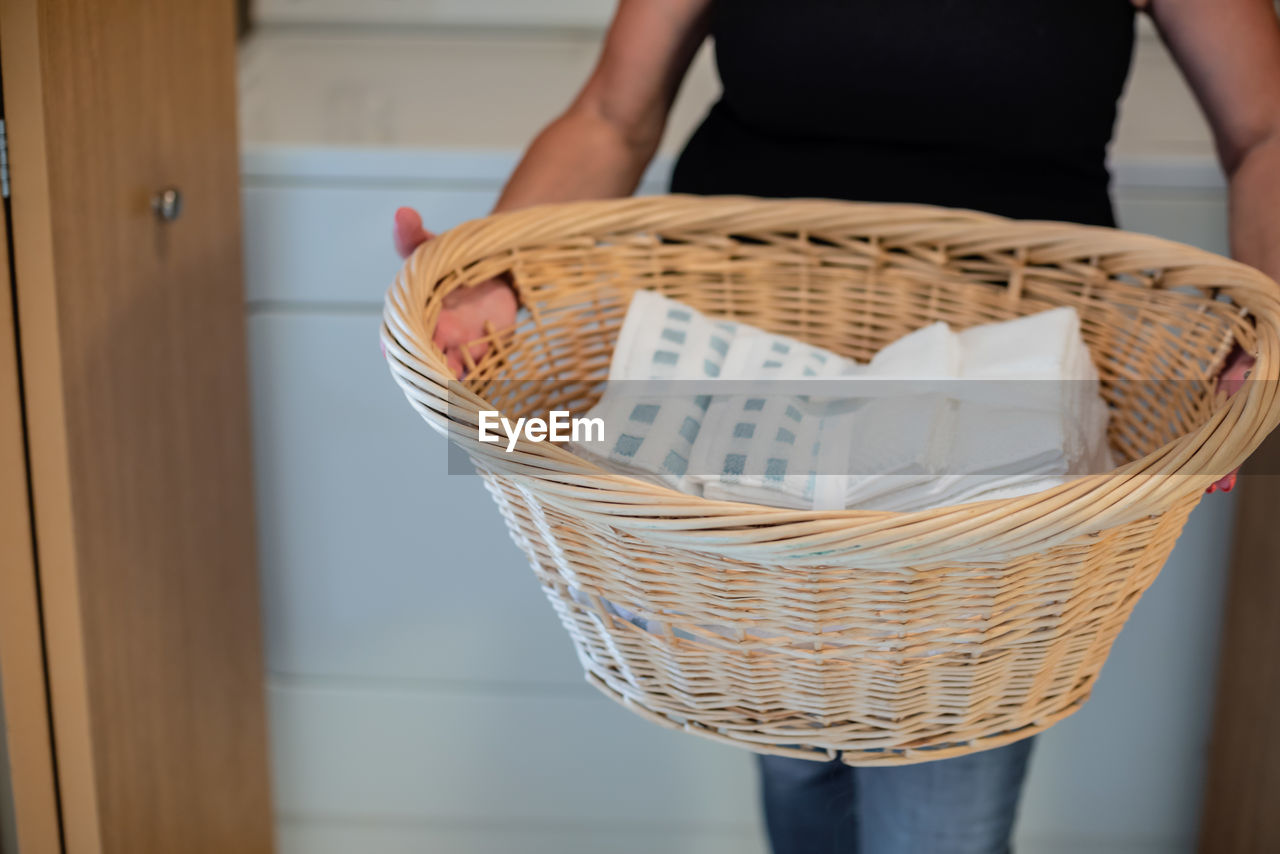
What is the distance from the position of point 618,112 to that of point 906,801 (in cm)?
53

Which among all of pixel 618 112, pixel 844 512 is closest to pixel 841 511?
pixel 844 512

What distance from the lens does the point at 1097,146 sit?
0.79m

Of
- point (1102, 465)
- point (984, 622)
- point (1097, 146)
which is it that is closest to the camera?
point (984, 622)

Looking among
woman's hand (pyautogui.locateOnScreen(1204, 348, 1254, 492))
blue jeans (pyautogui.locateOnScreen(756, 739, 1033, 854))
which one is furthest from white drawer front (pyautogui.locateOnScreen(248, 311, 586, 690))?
woman's hand (pyautogui.locateOnScreen(1204, 348, 1254, 492))

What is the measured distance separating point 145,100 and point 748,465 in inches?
22.3

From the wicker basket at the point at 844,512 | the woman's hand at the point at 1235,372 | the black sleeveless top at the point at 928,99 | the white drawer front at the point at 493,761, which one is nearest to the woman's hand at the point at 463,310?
the wicker basket at the point at 844,512

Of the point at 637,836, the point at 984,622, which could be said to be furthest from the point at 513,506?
the point at 637,836

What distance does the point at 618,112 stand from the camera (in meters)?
0.84

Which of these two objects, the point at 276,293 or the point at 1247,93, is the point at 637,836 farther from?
the point at 1247,93

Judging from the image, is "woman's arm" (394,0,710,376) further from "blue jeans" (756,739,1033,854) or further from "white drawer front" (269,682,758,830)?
"white drawer front" (269,682,758,830)

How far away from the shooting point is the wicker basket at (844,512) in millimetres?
468

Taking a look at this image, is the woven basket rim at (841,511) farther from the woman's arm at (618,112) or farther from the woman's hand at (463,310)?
the woman's arm at (618,112)

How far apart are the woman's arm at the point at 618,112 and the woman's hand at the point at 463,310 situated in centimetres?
8

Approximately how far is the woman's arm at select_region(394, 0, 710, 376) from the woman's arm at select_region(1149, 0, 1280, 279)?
326 millimetres
